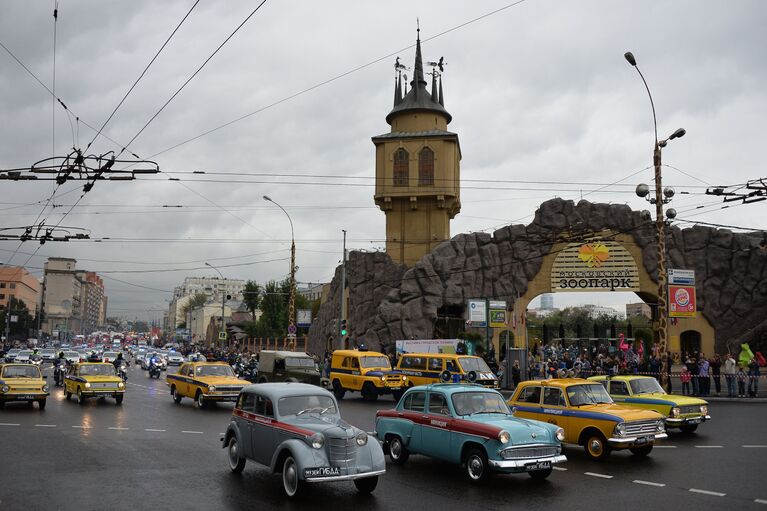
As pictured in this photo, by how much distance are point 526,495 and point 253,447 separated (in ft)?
15.5

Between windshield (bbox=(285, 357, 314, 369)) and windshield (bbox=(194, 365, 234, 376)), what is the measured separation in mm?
3360

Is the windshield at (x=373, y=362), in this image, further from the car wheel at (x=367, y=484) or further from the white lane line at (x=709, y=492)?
the white lane line at (x=709, y=492)

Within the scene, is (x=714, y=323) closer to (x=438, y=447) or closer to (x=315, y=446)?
(x=438, y=447)

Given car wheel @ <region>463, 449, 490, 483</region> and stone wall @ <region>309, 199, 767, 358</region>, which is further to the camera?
stone wall @ <region>309, 199, 767, 358</region>

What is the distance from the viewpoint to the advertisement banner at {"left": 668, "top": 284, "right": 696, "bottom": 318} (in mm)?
26312

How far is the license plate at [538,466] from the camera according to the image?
34.6 feet

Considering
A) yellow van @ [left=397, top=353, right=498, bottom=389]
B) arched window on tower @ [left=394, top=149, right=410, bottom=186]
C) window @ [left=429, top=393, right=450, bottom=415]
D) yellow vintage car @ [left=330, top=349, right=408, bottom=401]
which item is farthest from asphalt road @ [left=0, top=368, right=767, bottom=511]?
arched window on tower @ [left=394, top=149, right=410, bottom=186]

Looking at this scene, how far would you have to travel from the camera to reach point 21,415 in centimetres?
1950

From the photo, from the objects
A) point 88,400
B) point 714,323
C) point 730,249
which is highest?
point 730,249

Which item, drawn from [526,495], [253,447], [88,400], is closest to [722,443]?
[526,495]

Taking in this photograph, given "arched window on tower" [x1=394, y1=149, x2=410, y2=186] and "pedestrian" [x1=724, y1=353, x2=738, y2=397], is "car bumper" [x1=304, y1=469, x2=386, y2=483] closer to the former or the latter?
"pedestrian" [x1=724, y1=353, x2=738, y2=397]

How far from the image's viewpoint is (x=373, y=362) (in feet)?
88.4

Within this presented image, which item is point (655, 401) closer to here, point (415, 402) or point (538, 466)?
point (538, 466)

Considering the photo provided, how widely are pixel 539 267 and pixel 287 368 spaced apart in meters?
26.0
